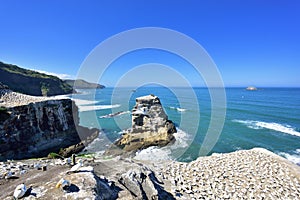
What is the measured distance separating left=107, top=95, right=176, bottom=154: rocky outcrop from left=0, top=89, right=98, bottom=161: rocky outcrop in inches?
251

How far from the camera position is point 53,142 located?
63.6ft

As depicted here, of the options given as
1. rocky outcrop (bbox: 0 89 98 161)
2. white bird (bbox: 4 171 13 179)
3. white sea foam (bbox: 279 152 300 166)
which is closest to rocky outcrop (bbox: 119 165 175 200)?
white bird (bbox: 4 171 13 179)

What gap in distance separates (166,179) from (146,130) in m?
12.1

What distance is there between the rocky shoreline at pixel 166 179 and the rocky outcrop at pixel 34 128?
675 cm

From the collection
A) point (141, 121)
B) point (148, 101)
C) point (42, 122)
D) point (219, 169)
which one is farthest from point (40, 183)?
point (148, 101)

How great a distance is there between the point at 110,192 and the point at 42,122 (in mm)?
16539

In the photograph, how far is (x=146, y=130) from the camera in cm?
2208

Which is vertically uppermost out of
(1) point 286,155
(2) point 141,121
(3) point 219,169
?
(2) point 141,121

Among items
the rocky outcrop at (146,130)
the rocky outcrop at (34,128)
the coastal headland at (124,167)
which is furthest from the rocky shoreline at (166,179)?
the rocky outcrop at (146,130)

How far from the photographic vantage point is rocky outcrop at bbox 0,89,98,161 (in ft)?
51.5

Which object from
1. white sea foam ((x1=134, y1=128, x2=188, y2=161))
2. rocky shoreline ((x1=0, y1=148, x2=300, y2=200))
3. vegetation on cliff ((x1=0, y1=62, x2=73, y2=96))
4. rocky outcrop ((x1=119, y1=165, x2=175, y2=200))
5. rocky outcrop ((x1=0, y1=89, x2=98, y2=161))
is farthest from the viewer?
vegetation on cliff ((x1=0, y1=62, x2=73, y2=96))

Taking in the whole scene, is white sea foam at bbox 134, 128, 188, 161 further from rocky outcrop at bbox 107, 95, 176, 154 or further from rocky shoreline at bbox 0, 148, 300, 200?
rocky shoreline at bbox 0, 148, 300, 200

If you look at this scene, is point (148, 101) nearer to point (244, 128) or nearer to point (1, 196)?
point (244, 128)

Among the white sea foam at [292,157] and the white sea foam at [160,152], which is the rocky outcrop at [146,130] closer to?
the white sea foam at [160,152]
